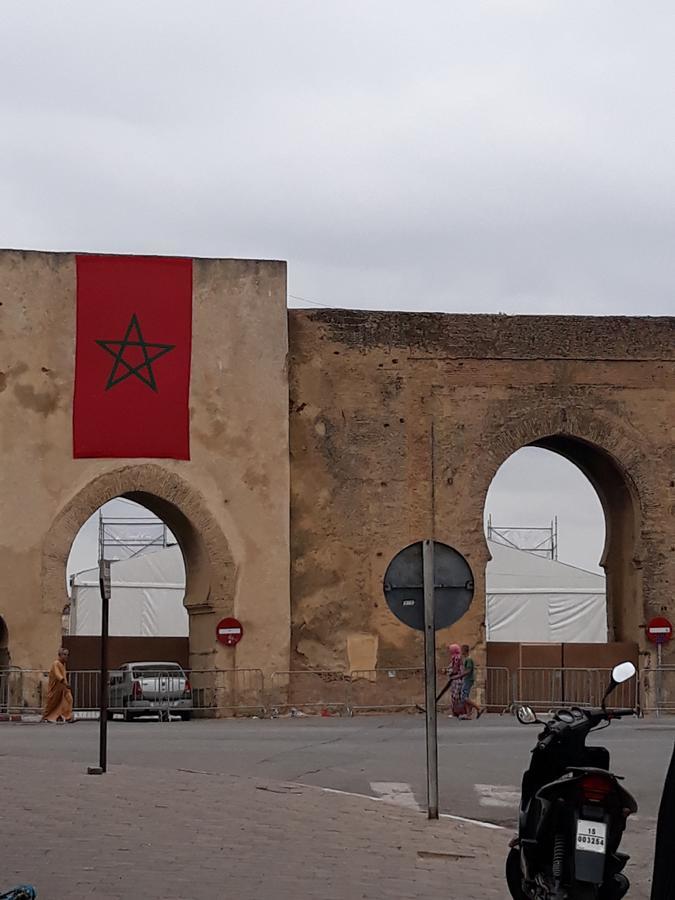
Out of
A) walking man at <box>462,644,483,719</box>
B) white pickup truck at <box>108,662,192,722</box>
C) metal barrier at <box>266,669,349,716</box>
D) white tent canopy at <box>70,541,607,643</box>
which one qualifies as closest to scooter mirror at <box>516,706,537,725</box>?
walking man at <box>462,644,483,719</box>

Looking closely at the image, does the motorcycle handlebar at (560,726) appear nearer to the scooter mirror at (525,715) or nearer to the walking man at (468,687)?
the scooter mirror at (525,715)

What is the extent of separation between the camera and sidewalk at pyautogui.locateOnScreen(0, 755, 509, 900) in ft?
31.0

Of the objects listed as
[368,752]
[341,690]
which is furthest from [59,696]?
[368,752]

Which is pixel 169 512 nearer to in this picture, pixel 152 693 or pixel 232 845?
pixel 152 693

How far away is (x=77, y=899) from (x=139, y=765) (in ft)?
28.9

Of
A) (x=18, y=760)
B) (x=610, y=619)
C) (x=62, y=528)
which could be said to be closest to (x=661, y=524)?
(x=610, y=619)

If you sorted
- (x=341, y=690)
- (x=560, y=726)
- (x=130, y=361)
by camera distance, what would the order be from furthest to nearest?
1. (x=341, y=690)
2. (x=130, y=361)
3. (x=560, y=726)

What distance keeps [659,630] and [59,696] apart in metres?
11.6

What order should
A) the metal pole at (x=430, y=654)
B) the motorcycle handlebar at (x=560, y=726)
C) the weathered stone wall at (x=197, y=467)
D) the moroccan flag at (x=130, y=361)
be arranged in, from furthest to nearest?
the moroccan flag at (x=130, y=361)
the weathered stone wall at (x=197, y=467)
the metal pole at (x=430, y=654)
the motorcycle handlebar at (x=560, y=726)

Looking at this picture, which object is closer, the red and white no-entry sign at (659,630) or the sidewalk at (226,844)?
the sidewalk at (226,844)

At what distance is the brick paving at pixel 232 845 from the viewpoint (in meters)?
9.45

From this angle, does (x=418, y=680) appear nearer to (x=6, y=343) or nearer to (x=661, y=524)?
(x=661, y=524)

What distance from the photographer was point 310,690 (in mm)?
31219

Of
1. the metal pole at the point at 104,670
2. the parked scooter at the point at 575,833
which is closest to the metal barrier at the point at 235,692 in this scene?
the metal pole at the point at 104,670
